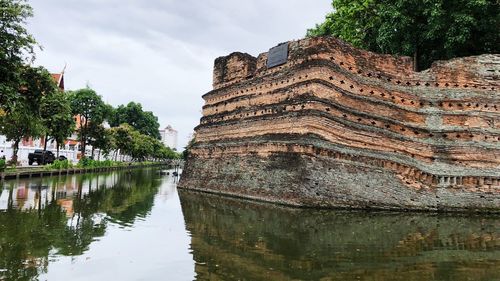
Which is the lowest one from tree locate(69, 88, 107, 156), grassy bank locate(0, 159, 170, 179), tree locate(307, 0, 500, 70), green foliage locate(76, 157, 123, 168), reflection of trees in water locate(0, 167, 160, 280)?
reflection of trees in water locate(0, 167, 160, 280)

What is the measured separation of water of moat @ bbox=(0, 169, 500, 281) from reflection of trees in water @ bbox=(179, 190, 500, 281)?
21 mm

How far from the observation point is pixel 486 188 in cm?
1919

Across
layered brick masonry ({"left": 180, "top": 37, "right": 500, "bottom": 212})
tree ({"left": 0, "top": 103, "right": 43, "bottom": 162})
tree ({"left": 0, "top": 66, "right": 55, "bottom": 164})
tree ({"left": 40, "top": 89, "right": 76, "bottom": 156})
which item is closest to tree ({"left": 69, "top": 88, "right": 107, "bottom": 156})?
tree ({"left": 40, "top": 89, "right": 76, "bottom": 156})

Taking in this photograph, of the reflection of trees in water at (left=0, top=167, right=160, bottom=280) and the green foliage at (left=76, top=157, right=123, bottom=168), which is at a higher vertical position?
the green foliage at (left=76, top=157, right=123, bottom=168)

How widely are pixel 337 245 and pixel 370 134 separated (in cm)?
1082

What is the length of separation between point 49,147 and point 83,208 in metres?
56.2

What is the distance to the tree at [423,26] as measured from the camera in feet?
73.0

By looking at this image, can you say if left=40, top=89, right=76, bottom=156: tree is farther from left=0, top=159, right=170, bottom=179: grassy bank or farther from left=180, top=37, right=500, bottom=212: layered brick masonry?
left=180, top=37, right=500, bottom=212: layered brick masonry

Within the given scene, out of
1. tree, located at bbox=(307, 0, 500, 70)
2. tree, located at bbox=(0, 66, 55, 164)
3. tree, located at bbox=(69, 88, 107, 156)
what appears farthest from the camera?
tree, located at bbox=(69, 88, 107, 156)

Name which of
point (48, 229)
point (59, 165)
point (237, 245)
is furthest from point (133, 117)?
point (237, 245)

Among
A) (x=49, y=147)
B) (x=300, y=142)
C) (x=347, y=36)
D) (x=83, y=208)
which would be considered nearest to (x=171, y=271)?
(x=83, y=208)

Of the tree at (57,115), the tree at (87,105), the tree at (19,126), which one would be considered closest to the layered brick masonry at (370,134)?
the tree at (19,126)

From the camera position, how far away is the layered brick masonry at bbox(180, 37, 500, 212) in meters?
18.2

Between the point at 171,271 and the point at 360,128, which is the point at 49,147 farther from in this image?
the point at 171,271
